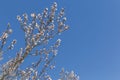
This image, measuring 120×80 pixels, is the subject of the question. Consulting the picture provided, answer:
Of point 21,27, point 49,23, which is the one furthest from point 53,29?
point 21,27

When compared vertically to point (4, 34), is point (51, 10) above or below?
above

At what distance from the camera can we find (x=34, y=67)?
33.5 ft

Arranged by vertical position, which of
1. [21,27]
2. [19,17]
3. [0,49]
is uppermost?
[19,17]

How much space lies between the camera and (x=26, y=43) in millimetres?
9422

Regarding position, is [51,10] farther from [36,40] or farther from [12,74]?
[12,74]

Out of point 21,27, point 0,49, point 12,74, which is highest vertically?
point 21,27

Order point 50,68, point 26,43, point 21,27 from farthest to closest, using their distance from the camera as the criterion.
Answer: point 50,68
point 21,27
point 26,43

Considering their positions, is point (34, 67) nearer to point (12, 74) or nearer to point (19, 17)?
point (12, 74)

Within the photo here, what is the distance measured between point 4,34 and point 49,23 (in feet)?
4.33

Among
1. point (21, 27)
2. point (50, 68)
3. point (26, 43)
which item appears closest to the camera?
point (26, 43)

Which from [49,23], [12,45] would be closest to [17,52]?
[12,45]

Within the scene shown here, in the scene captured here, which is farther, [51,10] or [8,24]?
[51,10]

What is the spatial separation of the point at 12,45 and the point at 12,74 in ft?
2.76

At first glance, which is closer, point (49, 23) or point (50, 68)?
point (49, 23)
